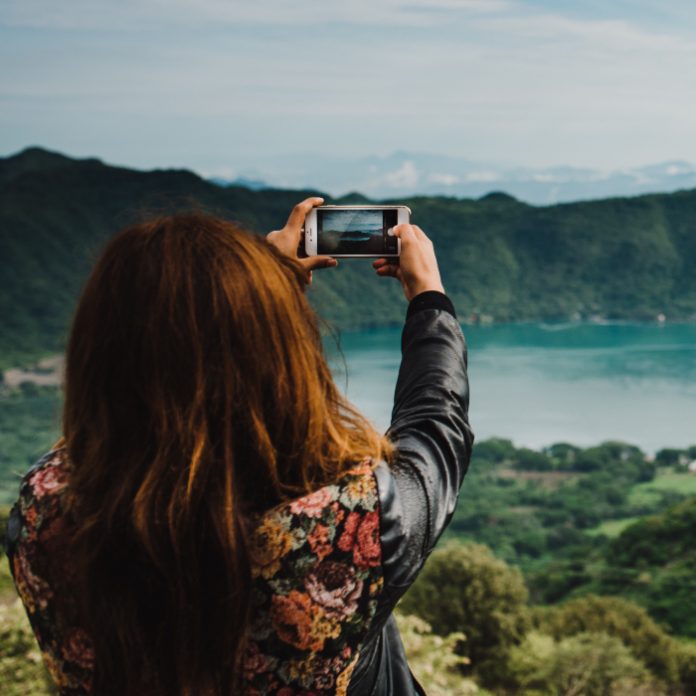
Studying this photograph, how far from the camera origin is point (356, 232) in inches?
41.2

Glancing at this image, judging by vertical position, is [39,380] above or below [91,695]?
below

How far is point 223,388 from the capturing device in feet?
2.12

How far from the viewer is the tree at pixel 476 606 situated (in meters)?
10.3

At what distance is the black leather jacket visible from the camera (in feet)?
2.27

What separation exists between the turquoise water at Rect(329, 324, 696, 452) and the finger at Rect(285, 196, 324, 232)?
3772 cm

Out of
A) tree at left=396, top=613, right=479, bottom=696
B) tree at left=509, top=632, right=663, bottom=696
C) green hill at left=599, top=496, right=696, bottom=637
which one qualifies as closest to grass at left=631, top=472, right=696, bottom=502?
green hill at left=599, top=496, right=696, bottom=637

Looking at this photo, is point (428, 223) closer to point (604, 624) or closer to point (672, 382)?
point (672, 382)

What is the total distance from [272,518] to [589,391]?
5747cm

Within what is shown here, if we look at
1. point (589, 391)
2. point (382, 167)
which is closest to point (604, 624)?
point (589, 391)

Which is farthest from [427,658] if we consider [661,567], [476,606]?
[661,567]

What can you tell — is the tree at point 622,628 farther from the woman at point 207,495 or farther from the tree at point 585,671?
the woman at point 207,495

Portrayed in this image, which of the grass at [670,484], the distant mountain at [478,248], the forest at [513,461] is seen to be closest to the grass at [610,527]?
the forest at [513,461]

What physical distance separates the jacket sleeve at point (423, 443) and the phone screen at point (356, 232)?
0.65 ft

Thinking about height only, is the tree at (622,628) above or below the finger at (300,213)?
below
